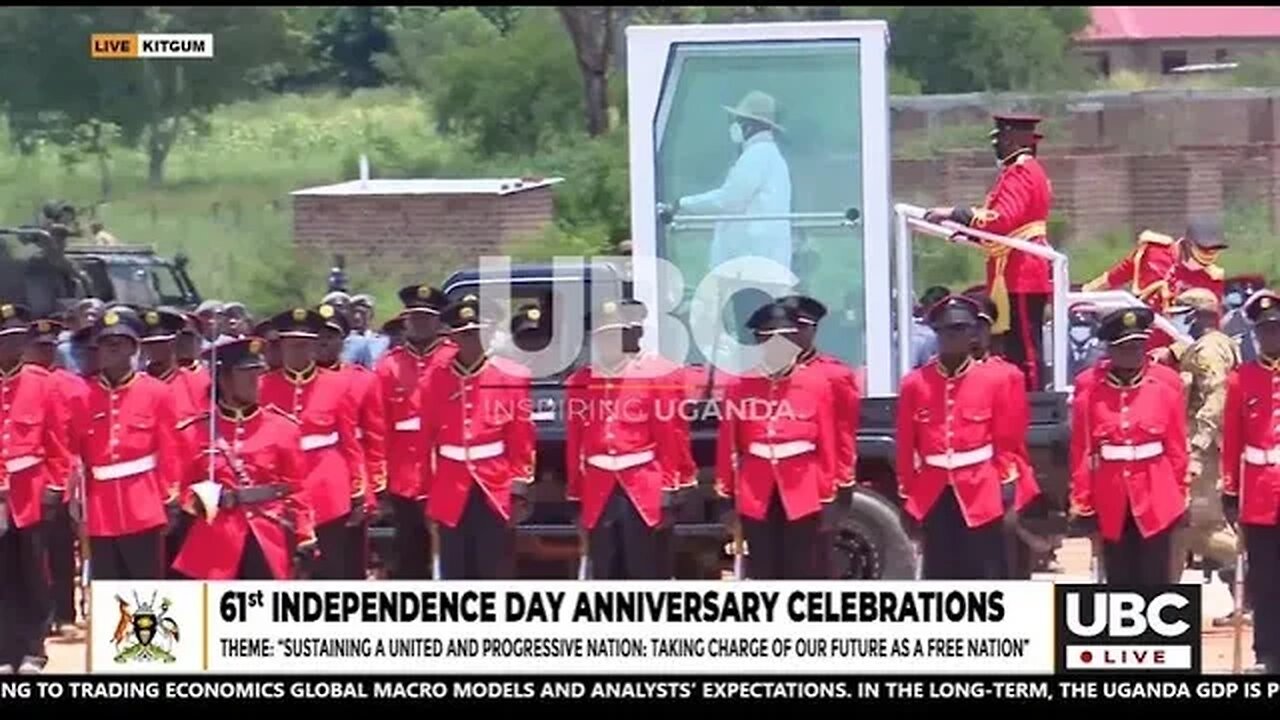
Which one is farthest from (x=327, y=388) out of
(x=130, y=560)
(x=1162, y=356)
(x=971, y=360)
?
(x=1162, y=356)

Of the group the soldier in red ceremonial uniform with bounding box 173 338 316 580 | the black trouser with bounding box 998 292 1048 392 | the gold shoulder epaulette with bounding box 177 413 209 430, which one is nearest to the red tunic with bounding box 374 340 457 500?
the soldier in red ceremonial uniform with bounding box 173 338 316 580

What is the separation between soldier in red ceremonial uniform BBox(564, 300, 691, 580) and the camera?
9.91 m

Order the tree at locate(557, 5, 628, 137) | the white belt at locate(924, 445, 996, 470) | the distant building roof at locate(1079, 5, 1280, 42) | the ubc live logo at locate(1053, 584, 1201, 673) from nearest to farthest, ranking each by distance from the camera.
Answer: the ubc live logo at locate(1053, 584, 1201, 673), the distant building roof at locate(1079, 5, 1280, 42), the white belt at locate(924, 445, 996, 470), the tree at locate(557, 5, 628, 137)

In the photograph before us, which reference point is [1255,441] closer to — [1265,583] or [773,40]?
[1265,583]

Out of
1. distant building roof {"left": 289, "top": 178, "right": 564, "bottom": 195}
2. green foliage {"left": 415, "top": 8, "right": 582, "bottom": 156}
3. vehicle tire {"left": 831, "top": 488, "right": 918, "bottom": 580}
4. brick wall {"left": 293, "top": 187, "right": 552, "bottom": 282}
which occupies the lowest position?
vehicle tire {"left": 831, "top": 488, "right": 918, "bottom": 580}

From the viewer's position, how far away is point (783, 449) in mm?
9844

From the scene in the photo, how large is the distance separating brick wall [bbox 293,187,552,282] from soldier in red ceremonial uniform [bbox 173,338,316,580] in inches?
31.3

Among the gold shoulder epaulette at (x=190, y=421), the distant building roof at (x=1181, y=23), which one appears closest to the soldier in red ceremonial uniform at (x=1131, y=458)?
the distant building roof at (x=1181, y=23)

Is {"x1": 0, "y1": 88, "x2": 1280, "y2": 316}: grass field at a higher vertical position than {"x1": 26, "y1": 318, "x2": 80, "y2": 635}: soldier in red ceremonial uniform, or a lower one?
higher

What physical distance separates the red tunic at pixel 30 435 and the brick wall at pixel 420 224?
102 centimetres

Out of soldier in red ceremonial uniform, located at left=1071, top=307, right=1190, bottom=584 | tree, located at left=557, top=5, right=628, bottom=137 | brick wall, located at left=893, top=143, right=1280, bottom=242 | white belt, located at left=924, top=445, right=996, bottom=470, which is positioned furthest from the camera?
brick wall, located at left=893, top=143, right=1280, bottom=242

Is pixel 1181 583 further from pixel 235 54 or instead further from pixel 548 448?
pixel 235 54

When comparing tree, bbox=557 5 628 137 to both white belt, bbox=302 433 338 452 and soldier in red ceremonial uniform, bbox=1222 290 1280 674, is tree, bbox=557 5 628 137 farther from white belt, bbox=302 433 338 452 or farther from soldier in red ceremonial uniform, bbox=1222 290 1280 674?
soldier in red ceremonial uniform, bbox=1222 290 1280 674

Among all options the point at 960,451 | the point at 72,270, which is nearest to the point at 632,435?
the point at 960,451
